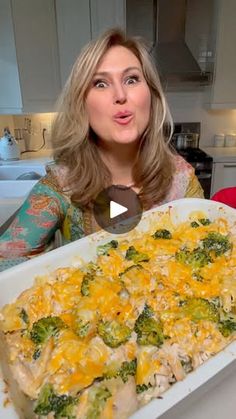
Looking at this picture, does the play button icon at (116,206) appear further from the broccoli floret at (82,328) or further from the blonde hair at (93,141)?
the broccoli floret at (82,328)

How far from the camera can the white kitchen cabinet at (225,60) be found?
216 centimetres

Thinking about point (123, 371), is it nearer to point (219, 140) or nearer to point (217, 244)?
point (217, 244)

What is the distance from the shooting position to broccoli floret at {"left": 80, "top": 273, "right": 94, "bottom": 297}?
1.99 ft

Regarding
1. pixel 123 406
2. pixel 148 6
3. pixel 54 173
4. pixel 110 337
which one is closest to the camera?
pixel 123 406

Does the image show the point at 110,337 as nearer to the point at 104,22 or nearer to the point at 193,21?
the point at 104,22

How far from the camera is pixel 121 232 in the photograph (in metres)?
0.81

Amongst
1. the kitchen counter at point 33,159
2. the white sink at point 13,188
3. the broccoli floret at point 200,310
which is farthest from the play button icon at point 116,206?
the kitchen counter at point 33,159

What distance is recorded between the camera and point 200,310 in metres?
0.56

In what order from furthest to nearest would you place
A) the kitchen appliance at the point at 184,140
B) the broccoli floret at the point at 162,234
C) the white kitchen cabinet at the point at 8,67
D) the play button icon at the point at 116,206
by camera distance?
the kitchen appliance at the point at 184,140 → the white kitchen cabinet at the point at 8,67 → the play button icon at the point at 116,206 → the broccoli floret at the point at 162,234

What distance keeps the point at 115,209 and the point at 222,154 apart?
5.77 feet

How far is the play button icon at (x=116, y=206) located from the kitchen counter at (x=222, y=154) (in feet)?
5.13

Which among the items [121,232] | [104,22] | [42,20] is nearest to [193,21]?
[104,22]

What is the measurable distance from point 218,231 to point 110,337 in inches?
17.6

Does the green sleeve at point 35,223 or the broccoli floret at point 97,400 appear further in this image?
the green sleeve at point 35,223
